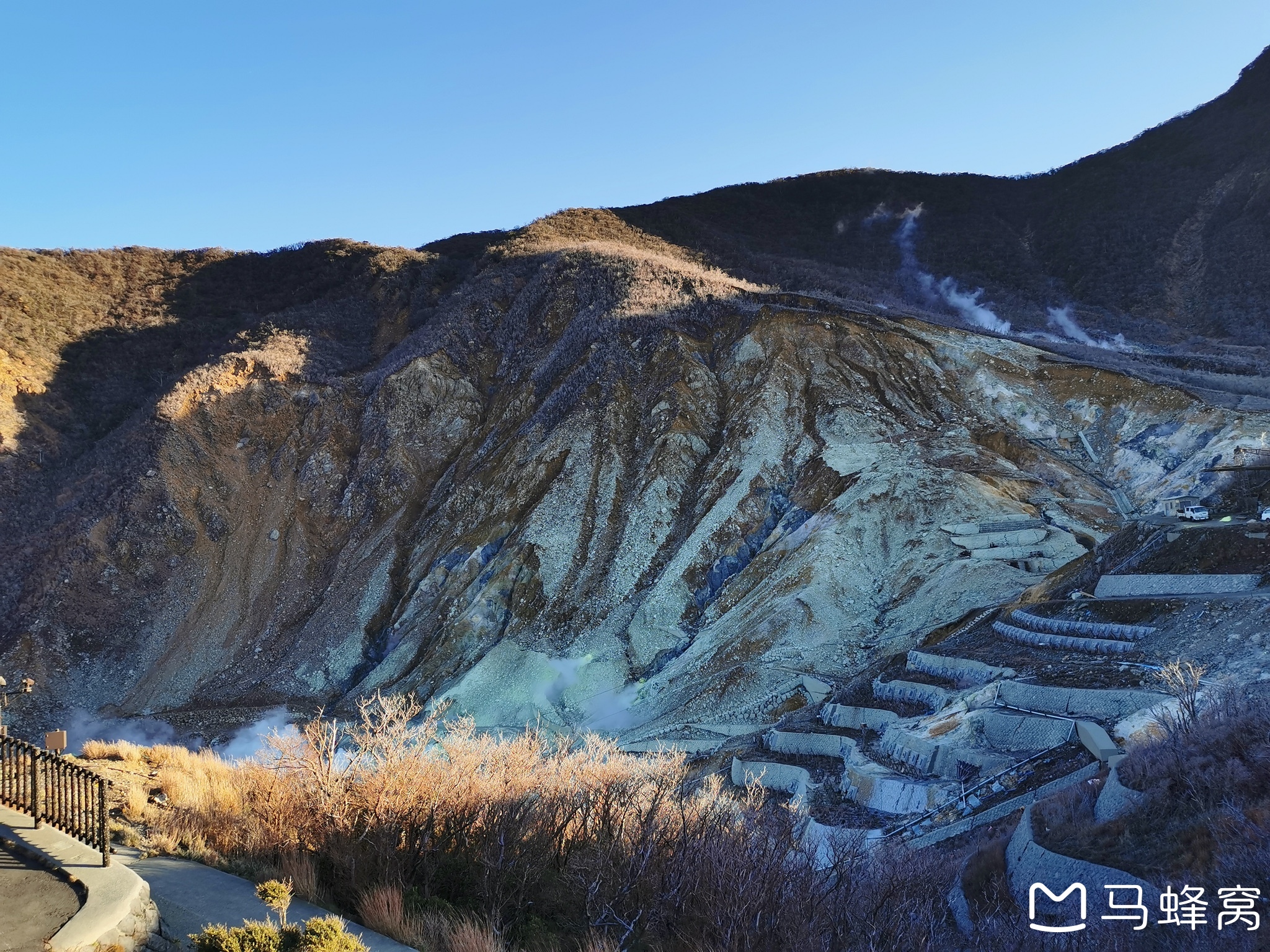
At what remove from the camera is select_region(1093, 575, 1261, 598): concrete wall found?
74.2 ft

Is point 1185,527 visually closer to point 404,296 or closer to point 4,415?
point 404,296

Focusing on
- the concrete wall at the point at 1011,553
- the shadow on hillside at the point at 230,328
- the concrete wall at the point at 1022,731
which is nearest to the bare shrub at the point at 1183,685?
the concrete wall at the point at 1022,731

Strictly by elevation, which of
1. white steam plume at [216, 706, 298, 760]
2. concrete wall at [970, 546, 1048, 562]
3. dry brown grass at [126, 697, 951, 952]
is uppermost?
dry brown grass at [126, 697, 951, 952]

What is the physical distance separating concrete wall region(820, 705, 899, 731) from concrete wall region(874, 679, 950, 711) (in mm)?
795

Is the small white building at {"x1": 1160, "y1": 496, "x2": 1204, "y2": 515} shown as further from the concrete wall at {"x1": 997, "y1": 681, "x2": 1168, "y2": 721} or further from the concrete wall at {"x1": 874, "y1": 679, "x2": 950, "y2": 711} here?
the concrete wall at {"x1": 997, "y1": 681, "x2": 1168, "y2": 721}

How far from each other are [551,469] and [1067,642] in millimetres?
24741

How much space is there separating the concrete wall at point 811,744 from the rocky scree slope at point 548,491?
14.6 feet

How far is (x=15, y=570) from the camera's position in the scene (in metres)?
46.4

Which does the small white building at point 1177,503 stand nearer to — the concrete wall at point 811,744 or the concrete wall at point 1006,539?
the concrete wall at point 1006,539

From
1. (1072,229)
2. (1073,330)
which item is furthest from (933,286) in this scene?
(1072,229)

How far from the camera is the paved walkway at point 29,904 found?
757cm

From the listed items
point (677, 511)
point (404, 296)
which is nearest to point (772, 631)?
point (677, 511)

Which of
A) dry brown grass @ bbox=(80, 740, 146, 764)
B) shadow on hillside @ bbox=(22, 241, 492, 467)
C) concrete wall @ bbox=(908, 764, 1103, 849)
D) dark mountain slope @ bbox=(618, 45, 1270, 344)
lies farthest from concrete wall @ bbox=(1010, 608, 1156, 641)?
shadow on hillside @ bbox=(22, 241, 492, 467)

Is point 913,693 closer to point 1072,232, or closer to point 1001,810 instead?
point 1001,810
